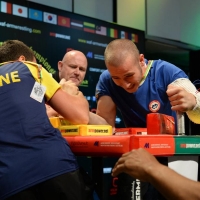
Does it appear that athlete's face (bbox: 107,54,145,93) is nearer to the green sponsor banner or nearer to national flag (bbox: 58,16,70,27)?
the green sponsor banner

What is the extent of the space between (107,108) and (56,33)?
6.47 ft

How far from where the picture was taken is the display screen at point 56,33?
3.97 metres

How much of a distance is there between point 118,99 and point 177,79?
Result: 39 centimetres

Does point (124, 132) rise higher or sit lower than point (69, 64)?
lower

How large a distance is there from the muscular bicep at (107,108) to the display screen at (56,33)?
1674 millimetres

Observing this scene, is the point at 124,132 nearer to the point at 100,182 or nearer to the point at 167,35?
the point at 100,182

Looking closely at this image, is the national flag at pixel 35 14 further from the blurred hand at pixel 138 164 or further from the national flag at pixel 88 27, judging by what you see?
the blurred hand at pixel 138 164

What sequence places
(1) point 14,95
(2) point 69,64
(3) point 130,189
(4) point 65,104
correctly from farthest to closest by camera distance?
(2) point 69,64 < (3) point 130,189 < (4) point 65,104 < (1) point 14,95

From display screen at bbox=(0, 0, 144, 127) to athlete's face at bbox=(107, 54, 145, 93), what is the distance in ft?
6.31

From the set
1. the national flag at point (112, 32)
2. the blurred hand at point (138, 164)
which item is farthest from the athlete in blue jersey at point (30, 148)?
the national flag at point (112, 32)

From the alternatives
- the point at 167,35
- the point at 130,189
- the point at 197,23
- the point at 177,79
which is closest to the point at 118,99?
the point at 177,79

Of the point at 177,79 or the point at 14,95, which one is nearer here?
the point at 14,95

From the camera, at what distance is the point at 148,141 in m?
1.48

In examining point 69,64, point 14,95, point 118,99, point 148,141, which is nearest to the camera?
point 148,141
